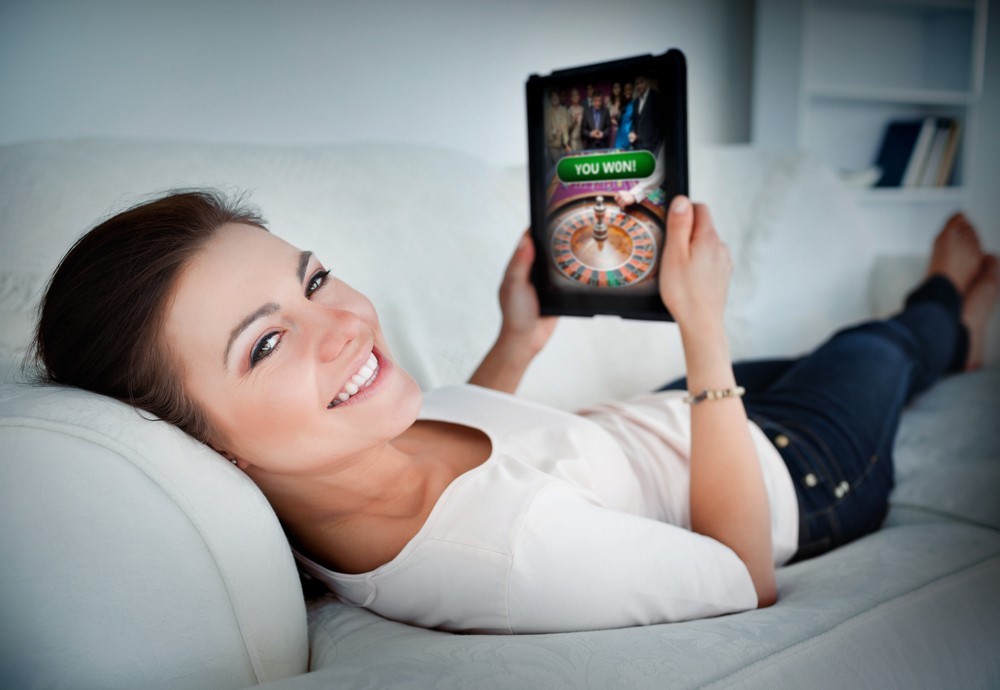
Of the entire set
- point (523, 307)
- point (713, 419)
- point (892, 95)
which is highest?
point (892, 95)

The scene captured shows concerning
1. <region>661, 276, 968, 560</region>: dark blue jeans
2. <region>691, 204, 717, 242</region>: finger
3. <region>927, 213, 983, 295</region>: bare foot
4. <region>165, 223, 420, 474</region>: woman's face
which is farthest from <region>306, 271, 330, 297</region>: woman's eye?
<region>927, 213, 983, 295</region>: bare foot

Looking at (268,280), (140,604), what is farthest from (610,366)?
(140,604)

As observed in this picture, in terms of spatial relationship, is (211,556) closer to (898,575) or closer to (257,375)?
(257,375)

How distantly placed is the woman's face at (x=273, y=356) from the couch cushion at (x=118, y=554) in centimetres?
5

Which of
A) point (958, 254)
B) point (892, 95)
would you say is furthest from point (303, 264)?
point (892, 95)

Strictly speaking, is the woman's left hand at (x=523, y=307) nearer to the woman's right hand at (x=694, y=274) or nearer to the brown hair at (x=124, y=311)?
the woman's right hand at (x=694, y=274)

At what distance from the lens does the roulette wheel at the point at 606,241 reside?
2.54 ft

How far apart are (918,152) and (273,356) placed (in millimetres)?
2349

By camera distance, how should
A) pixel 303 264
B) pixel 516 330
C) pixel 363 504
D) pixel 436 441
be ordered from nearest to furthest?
pixel 303 264 → pixel 363 504 → pixel 436 441 → pixel 516 330

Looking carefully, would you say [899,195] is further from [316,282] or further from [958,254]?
[316,282]

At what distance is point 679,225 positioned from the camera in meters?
0.75

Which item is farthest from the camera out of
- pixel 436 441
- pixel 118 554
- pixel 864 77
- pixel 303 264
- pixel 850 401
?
pixel 864 77

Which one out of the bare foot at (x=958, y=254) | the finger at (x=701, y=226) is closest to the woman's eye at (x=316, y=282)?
the finger at (x=701, y=226)

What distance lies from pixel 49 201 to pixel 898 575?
850 millimetres
